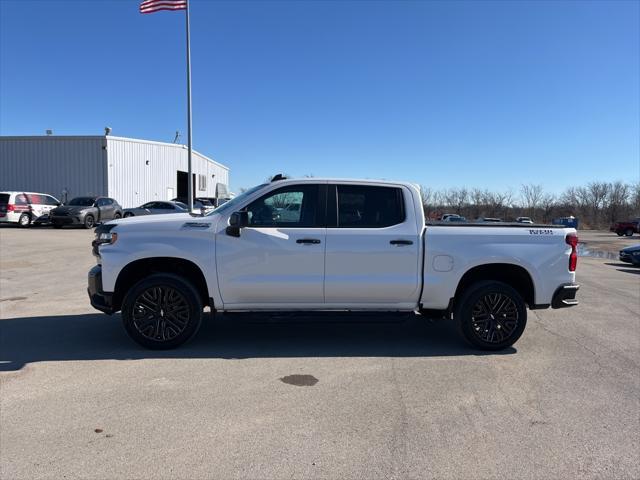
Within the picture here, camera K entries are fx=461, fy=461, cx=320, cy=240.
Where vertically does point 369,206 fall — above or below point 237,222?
above

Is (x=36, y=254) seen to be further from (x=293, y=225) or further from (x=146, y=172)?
(x=146, y=172)

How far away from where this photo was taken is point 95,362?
4824 mm

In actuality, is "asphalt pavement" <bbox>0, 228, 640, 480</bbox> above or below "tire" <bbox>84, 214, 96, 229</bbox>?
below

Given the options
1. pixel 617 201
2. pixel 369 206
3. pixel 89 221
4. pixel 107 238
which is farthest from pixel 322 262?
pixel 617 201

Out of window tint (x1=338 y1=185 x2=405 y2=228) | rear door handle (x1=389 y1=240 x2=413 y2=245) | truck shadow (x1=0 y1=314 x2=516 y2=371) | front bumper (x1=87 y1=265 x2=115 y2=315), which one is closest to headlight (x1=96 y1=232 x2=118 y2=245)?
front bumper (x1=87 y1=265 x2=115 y2=315)

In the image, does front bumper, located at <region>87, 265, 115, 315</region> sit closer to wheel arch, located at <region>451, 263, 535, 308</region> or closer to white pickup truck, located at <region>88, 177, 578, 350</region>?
white pickup truck, located at <region>88, 177, 578, 350</region>

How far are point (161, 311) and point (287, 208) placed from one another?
1.81 metres

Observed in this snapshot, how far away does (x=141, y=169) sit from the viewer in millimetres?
35094

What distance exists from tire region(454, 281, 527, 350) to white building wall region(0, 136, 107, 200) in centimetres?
3136

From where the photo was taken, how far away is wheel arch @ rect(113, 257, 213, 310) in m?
5.18

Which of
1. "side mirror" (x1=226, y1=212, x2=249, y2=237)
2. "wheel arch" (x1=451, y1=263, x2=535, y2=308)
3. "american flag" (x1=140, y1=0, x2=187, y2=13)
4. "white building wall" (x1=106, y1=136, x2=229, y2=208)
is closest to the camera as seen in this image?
"side mirror" (x1=226, y1=212, x2=249, y2=237)

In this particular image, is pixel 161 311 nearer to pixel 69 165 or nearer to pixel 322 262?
pixel 322 262

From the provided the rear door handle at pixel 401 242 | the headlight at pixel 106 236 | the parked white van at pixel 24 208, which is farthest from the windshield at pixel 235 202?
the parked white van at pixel 24 208

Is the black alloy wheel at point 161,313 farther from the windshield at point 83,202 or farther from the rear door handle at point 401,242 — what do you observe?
the windshield at point 83,202
